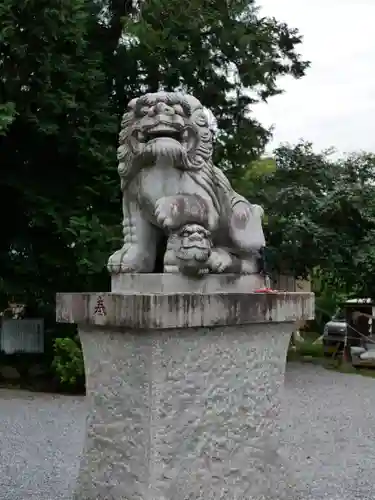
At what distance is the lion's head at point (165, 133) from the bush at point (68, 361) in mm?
5877

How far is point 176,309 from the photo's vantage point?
327 cm

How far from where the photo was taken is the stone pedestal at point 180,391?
3.32 metres

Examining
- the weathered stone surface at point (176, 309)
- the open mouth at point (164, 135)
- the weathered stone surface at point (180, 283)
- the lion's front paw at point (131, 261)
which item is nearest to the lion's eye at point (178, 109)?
the open mouth at point (164, 135)

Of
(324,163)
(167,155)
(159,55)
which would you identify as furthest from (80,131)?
(167,155)

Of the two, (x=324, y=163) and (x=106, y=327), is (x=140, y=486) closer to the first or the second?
(x=106, y=327)

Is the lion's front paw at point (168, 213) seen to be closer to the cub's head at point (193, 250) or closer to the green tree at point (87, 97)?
the cub's head at point (193, 250)

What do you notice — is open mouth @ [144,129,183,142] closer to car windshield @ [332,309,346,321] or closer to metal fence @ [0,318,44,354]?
metal fence @ [0,318,44,354]

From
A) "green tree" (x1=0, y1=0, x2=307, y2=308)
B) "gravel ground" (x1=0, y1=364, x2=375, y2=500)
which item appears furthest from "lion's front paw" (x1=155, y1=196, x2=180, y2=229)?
"green tree" (x1=0, y1=0, x2=307, y2=308)

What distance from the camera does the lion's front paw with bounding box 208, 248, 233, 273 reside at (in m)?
3.62

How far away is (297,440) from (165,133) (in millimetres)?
4183

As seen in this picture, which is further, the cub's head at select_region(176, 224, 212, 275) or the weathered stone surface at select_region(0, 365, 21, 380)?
the weathered stone surface at select_region(0, 365, 21, 380)

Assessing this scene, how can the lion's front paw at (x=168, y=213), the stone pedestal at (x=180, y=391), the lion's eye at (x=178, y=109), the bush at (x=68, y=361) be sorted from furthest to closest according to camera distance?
the bush at (x=68, y=361)
the lion's eye at (x=178, y=109)
the lion's front paw at (x=168, y=213)
the stone pedestal at (x=180, y=391)

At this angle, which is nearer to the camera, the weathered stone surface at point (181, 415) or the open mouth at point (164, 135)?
the weathered stone surface at point (181, 415)

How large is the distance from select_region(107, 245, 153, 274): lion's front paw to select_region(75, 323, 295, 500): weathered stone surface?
34cm
